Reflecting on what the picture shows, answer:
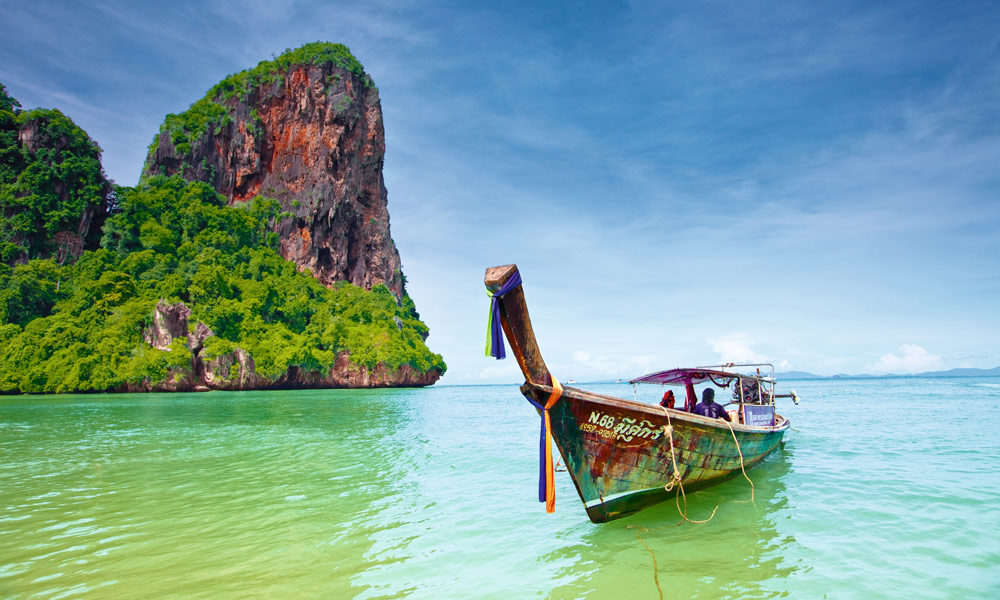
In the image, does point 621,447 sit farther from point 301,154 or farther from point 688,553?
point 301,154

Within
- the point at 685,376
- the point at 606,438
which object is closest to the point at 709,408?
the point at 685,376

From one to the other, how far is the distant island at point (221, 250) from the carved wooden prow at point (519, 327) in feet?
168

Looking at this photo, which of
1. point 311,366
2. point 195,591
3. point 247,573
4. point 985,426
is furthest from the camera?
point 311,366

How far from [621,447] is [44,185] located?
232ft

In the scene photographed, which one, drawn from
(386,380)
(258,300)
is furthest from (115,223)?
(386,380)

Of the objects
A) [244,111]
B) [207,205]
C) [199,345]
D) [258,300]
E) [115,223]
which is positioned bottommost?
[199,345]

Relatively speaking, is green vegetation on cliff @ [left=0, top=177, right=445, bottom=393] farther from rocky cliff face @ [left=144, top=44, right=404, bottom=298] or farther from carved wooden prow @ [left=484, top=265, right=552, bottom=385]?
carved wooden prow @ [left=484, top=265, right=552, bottom=385]

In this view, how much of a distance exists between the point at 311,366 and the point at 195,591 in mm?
55261

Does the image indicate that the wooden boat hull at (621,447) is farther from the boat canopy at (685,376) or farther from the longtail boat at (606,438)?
the boat canopy at (685,376)

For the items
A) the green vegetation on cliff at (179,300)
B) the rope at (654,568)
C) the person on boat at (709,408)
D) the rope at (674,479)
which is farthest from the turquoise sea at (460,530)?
the green vegetation on cliff at (179,300)

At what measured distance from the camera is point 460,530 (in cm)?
650

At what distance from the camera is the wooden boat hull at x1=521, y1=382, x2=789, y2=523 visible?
233 inches

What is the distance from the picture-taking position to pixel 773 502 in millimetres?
7777

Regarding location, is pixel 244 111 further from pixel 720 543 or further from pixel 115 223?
pixel 720 543
